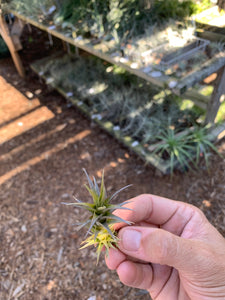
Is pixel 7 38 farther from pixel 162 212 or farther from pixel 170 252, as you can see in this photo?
pixel 170 252

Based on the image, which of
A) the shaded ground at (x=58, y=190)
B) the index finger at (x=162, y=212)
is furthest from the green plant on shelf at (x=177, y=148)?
the index finger at (x=162, y=212)

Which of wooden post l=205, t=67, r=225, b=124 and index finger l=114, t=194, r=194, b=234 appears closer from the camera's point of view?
index finger l=114, t=194, r=194, b=234

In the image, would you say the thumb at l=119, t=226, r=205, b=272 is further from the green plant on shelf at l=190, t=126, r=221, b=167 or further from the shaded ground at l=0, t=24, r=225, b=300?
the green plant on shelf at l=190, t=126, r=221, b=167

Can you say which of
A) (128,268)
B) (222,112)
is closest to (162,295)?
(128,268)

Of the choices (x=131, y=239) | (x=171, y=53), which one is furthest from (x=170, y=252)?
(x=171, y=53)

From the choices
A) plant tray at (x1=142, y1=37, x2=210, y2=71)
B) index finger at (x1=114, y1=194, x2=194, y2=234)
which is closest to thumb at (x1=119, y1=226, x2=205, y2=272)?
index finger at (x1=114, y1=194, x2=194, y2=234)

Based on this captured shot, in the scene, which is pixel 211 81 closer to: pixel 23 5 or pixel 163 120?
pixel 163 120

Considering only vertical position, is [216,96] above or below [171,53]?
below
